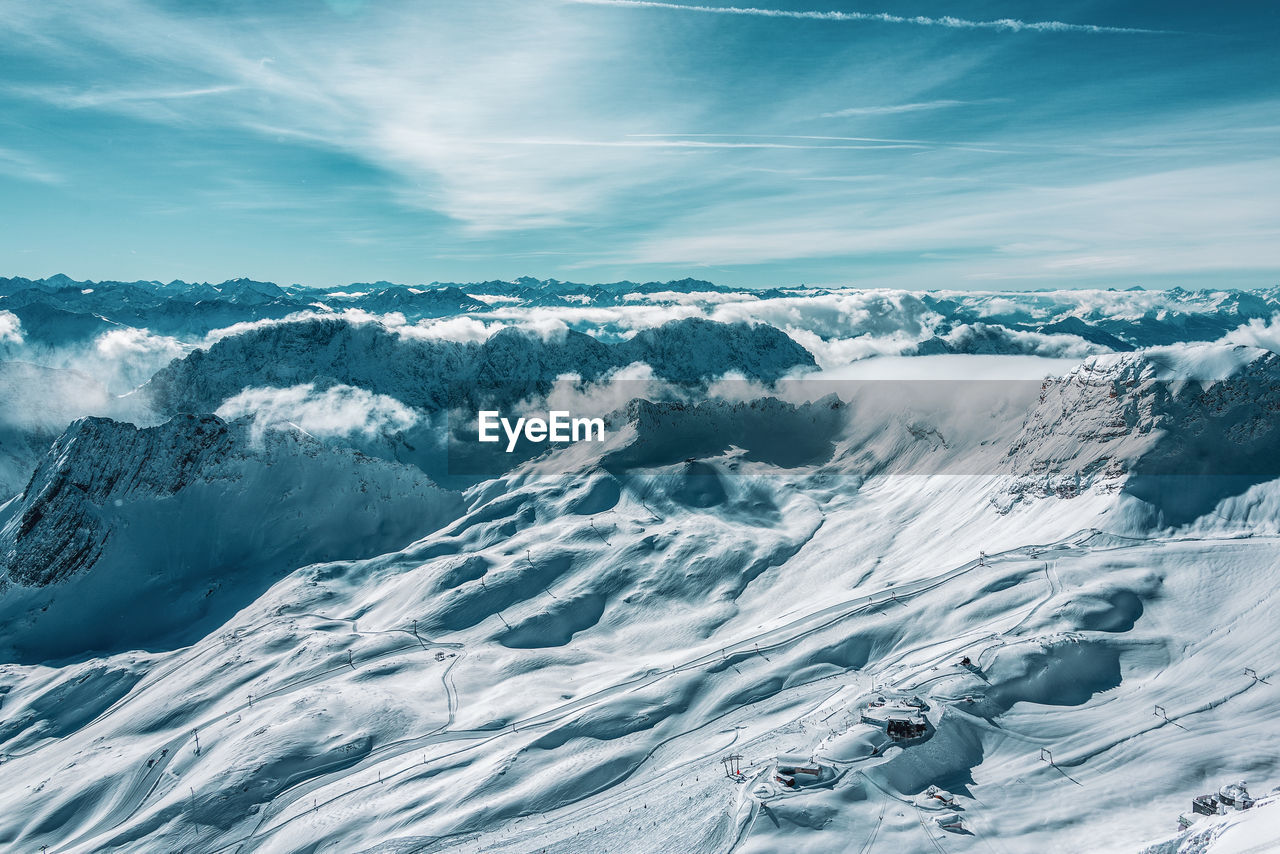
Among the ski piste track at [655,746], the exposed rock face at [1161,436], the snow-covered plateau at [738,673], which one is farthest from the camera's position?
the exposed rock face at [1161,436]

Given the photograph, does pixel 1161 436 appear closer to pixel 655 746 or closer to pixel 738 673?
pixel 738 673

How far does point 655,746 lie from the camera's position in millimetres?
98312

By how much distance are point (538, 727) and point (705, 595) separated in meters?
63.1

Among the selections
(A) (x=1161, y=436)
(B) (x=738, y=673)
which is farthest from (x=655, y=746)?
(A) (x=1161, y=436)

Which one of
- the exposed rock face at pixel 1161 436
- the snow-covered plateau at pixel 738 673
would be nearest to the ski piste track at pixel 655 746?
the snow-covered plateau at pixel 738 673

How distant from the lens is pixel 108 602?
187 meters

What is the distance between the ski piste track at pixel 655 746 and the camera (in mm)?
81812

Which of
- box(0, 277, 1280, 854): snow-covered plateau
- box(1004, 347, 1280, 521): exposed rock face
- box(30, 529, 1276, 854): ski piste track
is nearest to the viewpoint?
box(0, 277, 1280, 854): snow-covered plateau

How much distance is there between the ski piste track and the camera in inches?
3221

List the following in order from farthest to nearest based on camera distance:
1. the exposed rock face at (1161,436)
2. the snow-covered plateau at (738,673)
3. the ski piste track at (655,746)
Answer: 1. the exposed rock face at (1161,436)
2. the ski piste track at (655,746)
3. the snow-covered plateau at (738,673)

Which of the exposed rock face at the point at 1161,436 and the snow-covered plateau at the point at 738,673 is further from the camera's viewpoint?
the exposed rock face at the point at 1161,436

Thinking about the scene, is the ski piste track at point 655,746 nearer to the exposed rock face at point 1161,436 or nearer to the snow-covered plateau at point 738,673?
the snow-covered plateau at point 738,673

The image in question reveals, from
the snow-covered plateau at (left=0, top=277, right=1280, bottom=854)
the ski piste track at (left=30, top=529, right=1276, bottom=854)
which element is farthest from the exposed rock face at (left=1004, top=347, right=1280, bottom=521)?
the ski piste track at (left=30, top=529, right=1276, bottom=854)

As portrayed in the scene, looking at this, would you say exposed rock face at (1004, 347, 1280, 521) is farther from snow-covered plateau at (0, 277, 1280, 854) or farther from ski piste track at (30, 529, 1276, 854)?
ski piste track at (30, 529, 1276, 854)
